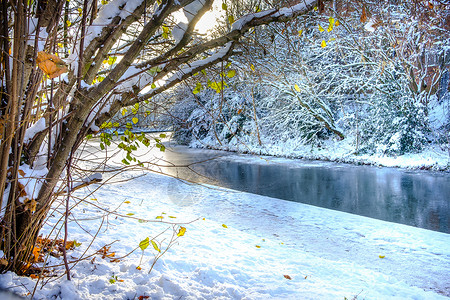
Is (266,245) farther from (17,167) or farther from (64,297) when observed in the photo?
(17,167)

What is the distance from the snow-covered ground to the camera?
106 inches

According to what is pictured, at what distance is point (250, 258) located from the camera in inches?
152

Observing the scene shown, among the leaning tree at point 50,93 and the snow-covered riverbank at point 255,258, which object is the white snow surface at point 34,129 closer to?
the leaning tree at point 50,93

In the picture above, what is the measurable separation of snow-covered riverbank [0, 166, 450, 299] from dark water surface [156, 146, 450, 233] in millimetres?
1114

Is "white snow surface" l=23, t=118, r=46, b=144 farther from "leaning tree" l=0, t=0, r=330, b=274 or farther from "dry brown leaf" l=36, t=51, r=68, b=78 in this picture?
"dry brown leaf" l=36, t=51, r=68, b=78

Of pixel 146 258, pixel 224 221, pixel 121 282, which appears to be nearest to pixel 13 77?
pixel 121 282

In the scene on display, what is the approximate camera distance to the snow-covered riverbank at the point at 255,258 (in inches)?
107

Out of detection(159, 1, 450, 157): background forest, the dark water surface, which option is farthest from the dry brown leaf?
detection(159, 1, 450, 157): background forest

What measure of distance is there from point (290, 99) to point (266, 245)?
13701 mm

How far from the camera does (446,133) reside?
1330 cm

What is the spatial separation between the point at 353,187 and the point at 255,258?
681cm

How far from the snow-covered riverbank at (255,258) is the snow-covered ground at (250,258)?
0.5 inches

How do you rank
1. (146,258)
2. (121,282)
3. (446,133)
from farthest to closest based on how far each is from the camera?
(446,133) < (146,258) < (121,282)

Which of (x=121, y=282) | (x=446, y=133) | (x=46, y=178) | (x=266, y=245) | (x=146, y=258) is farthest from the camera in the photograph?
(x=446, y=133)
